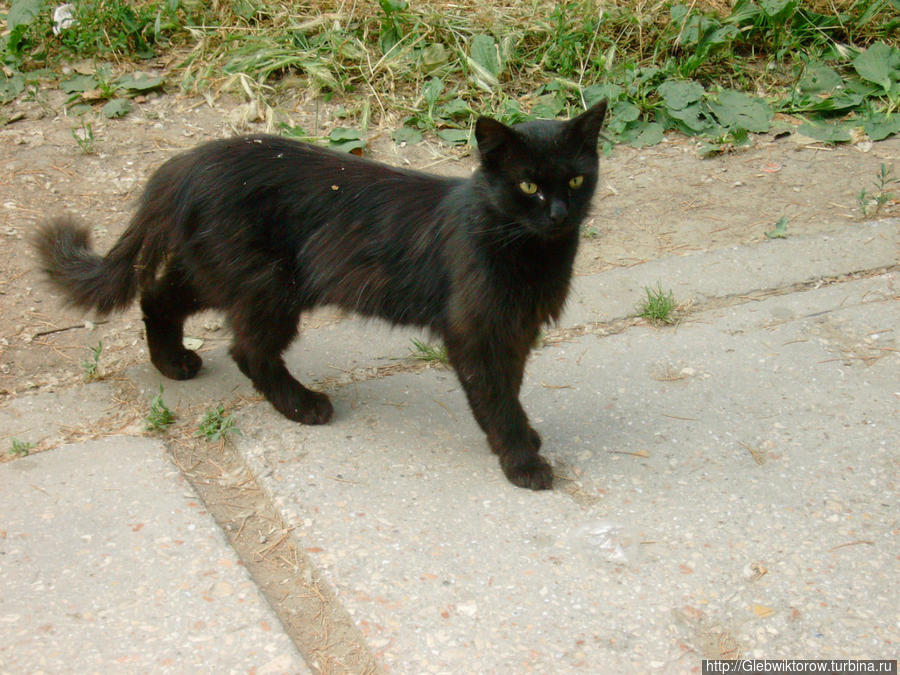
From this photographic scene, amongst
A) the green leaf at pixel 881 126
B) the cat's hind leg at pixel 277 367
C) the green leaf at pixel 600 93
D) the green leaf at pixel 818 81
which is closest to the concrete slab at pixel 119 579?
the cat's hind leg at pixel 277 367

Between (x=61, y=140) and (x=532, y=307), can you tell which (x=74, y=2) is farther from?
(x=532, y=307)

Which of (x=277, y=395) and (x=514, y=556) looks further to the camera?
(x=277, y=395)

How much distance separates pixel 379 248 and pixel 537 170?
26.8 inches

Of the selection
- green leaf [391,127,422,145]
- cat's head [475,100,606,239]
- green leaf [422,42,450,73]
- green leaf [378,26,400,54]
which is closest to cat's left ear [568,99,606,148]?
cat's head [475,100,606,239]

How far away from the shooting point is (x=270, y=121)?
5355 mm

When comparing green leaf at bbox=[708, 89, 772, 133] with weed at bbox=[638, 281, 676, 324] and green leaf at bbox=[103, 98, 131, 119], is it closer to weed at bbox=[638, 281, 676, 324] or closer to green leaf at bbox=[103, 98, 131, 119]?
weed at bbox=[638, 281, 676, 324]

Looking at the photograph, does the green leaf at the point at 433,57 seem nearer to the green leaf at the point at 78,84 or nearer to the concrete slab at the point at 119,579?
the green leaf at the point at 78,84

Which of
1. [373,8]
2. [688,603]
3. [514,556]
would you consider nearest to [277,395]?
[514,556]

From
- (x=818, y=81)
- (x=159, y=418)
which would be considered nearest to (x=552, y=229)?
(x=159, y=418)

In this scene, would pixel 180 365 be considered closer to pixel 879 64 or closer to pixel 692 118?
pixel 692 118

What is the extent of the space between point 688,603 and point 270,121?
391cm

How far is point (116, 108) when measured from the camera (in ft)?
17.6

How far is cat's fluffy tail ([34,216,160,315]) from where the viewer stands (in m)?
3.46

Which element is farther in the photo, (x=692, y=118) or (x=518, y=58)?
(x=518, y=58)
